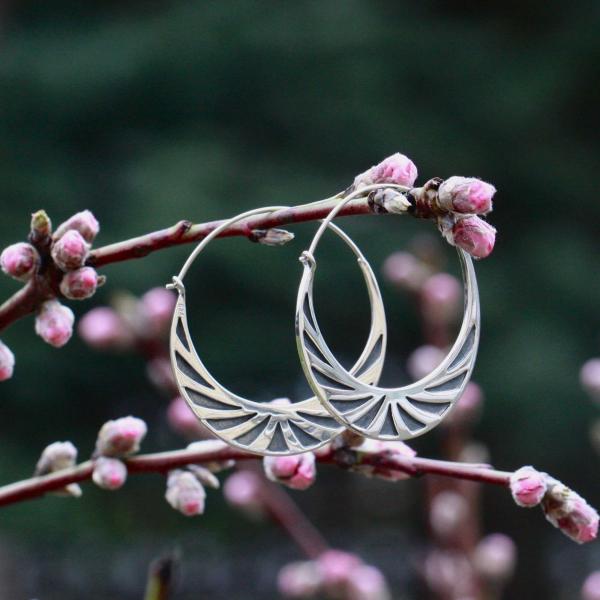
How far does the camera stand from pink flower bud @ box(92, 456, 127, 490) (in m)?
0.58

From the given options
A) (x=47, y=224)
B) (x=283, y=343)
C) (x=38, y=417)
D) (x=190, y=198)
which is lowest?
(x=38, y=417)

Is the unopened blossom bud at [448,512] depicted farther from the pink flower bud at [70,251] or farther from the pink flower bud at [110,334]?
the pink flower bud at [70,251]

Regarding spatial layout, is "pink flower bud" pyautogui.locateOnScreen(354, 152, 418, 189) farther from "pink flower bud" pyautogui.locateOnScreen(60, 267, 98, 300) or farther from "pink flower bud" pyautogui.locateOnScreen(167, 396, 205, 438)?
"pink flower bud" pyautogui.locateOnScreen(167, 396, 205, 438)

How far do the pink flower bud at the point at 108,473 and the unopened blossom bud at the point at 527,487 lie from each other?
0.22m

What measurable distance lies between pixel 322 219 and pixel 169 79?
3.12 metres

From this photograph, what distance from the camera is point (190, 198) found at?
10.3 feet

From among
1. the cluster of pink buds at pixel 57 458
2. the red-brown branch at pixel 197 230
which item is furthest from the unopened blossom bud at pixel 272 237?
the cluster of pink buds at pixel 57 458

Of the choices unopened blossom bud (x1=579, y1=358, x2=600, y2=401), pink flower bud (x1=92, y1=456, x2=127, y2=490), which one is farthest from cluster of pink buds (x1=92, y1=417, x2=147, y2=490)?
unopened blossom bud (x1=579, y1=358, x2=600, y2=401)

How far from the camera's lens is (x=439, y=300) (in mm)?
1363

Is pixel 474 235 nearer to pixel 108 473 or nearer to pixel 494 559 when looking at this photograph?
pixel 108 473

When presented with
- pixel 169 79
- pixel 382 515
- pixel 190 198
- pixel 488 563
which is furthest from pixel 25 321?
pixel 382 515

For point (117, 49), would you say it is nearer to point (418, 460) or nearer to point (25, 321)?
point (25, 321)

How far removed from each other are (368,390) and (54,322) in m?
0.17

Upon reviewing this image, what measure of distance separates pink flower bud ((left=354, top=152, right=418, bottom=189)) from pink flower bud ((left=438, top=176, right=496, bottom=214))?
0.04 metres
